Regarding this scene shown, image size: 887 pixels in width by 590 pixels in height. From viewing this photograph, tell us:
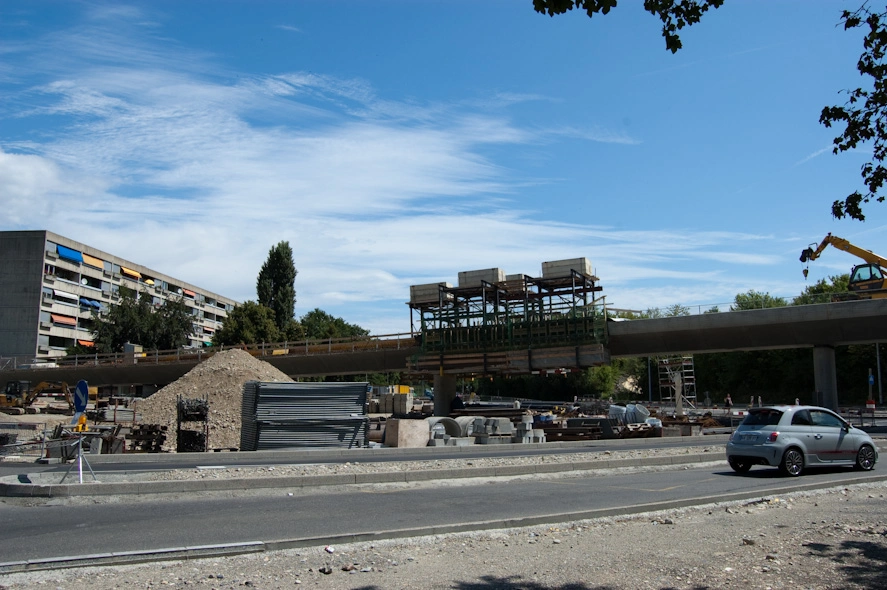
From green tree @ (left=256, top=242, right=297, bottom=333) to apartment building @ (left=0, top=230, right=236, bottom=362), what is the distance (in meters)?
12.0

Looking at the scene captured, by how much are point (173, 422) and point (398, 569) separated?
2913 centimetres

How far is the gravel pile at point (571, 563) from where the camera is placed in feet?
22.2

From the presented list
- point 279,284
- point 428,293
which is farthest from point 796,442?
point 279,284

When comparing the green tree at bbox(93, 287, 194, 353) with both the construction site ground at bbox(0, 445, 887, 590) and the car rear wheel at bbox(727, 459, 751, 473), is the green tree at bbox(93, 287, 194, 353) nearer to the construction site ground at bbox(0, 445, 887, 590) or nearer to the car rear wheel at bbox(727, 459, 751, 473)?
the car rear wheel at bbox(727, 459, 751, 473)

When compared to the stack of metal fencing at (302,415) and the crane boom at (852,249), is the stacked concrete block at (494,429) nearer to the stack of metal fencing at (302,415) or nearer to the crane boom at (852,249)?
the stack of metal fencing at (302,415)

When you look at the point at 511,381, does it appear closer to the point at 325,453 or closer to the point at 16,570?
the point at 325,453

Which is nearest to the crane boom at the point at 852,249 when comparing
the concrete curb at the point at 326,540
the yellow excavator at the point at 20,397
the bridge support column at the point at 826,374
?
the bridge support column at the point at 826,374

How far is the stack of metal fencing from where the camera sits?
22.7 meters

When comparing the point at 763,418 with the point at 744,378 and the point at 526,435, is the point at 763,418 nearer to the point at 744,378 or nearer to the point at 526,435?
the point at 526,435

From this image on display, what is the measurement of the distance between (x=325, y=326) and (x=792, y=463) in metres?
97.8

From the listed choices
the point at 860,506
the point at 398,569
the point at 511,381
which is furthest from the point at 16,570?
the point at 511,381

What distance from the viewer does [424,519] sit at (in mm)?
10156

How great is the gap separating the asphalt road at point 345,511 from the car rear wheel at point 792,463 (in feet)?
0.76

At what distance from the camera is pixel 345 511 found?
1086cm
